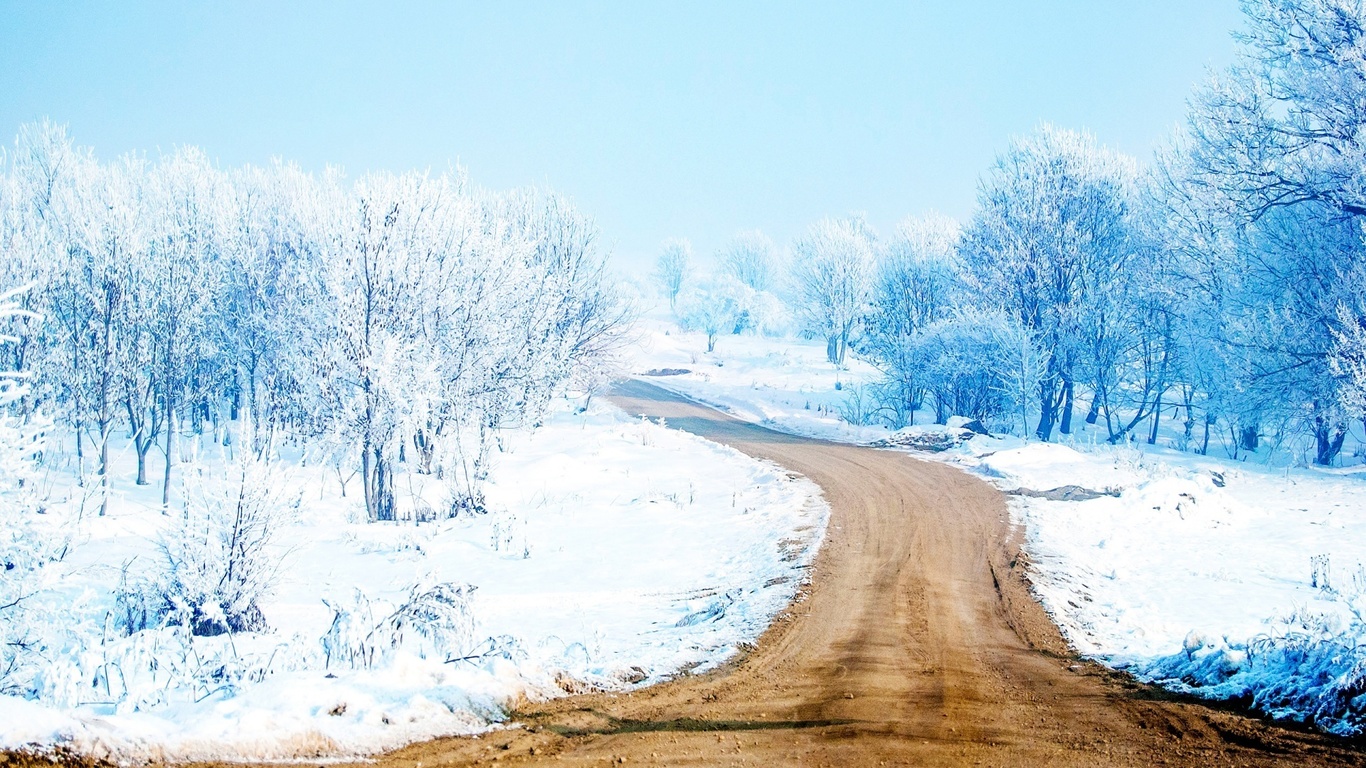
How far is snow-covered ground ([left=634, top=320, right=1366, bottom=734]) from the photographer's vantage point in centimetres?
633

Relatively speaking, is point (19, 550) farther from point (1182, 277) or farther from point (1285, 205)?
point (1182, 277)

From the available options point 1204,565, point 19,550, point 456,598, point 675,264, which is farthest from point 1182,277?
point 675,264

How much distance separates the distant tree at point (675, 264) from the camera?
11019 cm

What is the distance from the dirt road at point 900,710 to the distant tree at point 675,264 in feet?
328

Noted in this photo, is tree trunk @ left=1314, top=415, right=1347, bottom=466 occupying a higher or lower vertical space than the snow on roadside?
higher

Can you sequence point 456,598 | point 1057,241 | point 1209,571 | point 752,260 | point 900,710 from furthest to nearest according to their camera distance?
point 752,260 < point 1057,241 < point 1209,571 < point 456,598 < point 900,710

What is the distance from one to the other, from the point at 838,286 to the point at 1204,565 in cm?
4959

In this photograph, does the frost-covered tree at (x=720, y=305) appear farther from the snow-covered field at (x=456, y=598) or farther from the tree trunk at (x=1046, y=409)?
the snow-covered field at (x=456, y=598)

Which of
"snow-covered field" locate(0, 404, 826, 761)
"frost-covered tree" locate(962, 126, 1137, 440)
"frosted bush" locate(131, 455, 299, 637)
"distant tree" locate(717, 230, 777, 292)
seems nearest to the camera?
"snow-covered field" locate(0, 404, 826, 761)

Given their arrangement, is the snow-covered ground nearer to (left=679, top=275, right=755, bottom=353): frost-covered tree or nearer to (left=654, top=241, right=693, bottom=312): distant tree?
(left=679, top=275, right=755, bottom=353): frost-covered tree

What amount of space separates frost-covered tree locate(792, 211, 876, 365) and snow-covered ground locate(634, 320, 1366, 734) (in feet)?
100

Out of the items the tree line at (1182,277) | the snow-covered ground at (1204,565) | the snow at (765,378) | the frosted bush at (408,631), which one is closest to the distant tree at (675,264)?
the snow at (765,378)

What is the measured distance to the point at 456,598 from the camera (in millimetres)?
A: 8094

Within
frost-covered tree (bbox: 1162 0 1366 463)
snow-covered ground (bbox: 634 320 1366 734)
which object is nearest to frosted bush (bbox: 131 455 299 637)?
snow-covered ground (bbox: 634 320 1366 734)
